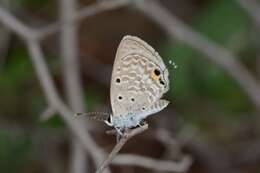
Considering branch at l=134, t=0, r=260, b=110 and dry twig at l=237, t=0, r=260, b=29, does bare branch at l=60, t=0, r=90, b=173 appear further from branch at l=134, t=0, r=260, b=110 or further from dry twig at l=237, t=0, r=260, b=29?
dry twig at l=237, t=0, r=260, b=29

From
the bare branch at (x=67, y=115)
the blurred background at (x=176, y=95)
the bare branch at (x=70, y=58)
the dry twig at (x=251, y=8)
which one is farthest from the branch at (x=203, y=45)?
the bare branch at (x=67, y=115)

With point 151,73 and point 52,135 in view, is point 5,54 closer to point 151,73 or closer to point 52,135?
point 52,135

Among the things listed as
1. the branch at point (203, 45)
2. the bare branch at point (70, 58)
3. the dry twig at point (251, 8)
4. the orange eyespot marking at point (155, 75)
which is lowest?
the orange eyespot marking at point (155, 75)

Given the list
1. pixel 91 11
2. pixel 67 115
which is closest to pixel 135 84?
pixel 67 115

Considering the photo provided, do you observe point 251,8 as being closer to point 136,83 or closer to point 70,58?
point 70,58

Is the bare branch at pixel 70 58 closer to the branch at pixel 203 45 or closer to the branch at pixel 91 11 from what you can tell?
the branch at pixel 91 11

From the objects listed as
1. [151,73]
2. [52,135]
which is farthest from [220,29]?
[151,73]

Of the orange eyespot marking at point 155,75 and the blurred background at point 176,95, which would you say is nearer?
the orange eyespot marking at point 155,75

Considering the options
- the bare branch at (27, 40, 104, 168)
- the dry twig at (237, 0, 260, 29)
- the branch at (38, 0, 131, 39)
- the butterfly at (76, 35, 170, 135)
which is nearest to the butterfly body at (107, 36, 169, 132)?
the butterfly at (76, 35, 170, 135)
